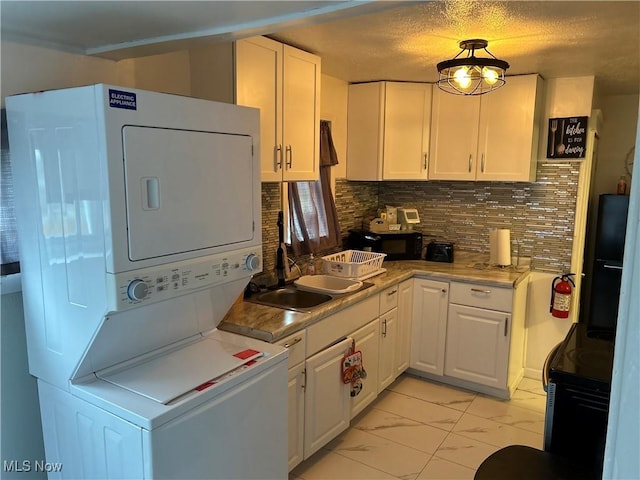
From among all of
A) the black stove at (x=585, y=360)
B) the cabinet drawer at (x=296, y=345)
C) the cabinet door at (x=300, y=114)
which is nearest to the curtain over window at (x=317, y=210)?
the cabinet door at (x=300, y=114)

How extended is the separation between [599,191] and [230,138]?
3737 millimetres

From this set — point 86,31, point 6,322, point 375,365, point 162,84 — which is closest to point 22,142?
point 86,31

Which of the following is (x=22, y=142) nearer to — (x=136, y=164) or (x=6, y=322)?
(x=136, y=164)

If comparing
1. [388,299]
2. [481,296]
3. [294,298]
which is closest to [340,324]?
[294,298]

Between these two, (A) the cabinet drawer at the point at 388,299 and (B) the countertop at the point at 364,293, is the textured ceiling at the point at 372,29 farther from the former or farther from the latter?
(A) the cabinet drawer at the point at 388,299

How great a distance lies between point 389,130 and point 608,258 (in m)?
1.98

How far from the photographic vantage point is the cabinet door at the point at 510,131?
10.8ft

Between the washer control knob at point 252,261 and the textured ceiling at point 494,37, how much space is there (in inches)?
41.8

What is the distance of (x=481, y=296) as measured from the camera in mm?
3303

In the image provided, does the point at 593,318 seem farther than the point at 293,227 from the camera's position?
Yes

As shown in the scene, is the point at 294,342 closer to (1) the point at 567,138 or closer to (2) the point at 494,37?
(2) the point at 494,37

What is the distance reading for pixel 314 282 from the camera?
10.3ft

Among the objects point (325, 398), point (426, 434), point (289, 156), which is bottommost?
point (426, 434)

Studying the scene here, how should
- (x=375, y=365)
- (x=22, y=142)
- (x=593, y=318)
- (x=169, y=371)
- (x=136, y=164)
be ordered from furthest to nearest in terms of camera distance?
(x=593, y=318), (x=375, y=365), (x=169, y=371), (x=22, y=142), (x=136, y=164)
